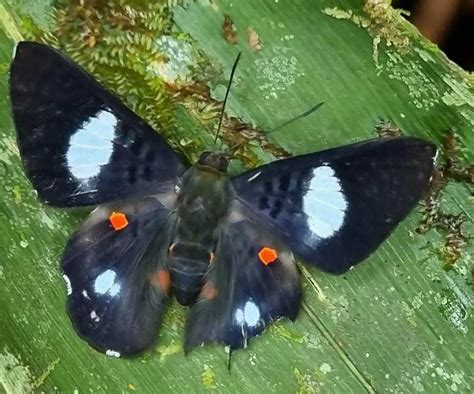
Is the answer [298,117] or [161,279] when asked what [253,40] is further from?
[161,279]

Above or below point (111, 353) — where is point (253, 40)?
above

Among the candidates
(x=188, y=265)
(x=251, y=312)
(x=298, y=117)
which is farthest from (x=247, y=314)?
(x=298, y=117)

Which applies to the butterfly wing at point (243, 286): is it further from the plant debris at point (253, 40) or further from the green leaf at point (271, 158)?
the plant debris at point (253, 40)

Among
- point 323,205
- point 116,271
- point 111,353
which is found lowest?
point 111,353

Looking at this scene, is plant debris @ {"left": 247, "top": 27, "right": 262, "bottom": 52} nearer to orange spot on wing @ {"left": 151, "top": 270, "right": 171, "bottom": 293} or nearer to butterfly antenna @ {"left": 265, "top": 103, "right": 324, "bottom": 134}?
butterfly antenna @ {"left": 265, "top": 103, "right": 324, "bottom": 134}

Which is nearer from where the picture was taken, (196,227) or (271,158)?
(196,227)

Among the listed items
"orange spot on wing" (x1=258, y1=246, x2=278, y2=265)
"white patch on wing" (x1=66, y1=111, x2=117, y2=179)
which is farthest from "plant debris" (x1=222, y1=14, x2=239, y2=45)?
"orange spot on wing" (x1=258, y1=246, x2=278, y2=265)

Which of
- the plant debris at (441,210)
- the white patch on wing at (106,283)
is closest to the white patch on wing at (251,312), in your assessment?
the white patch on wing at (106,283)
